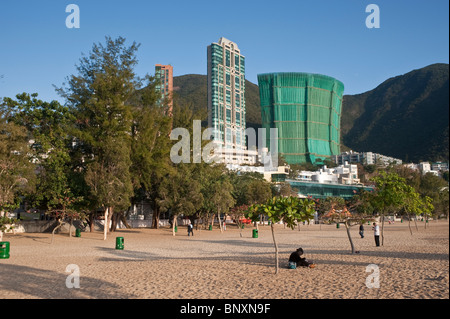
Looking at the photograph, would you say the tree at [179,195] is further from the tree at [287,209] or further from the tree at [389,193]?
the tree at [287,209]

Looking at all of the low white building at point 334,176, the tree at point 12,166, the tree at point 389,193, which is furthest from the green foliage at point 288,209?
the low white building at point 334,176

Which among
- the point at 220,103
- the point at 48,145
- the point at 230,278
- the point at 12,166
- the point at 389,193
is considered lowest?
the point at 230,278

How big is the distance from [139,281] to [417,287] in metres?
8.98

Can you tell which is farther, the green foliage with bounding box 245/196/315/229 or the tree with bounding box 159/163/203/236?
the tree with bounding box 159/163/203/236

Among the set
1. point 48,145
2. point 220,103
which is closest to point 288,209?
point 48,145

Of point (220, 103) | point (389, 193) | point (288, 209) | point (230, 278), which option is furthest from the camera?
point (220, 103)

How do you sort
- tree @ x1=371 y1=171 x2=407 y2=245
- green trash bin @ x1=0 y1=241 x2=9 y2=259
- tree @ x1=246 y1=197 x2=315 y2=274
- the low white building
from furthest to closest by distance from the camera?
1. the low white building
2. tree @ x1=371 y1=171 x2=407 y2=245
3. green trash bin @ x1=0 y1=241 x2=9 y2=259
4. tree @ x1=246 y1=197 x2=315 y2=274

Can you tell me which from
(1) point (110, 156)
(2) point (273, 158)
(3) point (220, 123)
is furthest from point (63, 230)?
(3) point (220, 123)

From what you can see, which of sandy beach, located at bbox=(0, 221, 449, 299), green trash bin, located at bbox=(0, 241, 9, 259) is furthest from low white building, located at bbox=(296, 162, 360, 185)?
green trash bin, located at bbox=(0, 241, 9, 259)

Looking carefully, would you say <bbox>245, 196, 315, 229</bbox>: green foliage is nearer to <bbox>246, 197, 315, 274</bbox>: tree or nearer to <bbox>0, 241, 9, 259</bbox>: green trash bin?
<bbox>246, 197, 315, 274</bbox>: tree

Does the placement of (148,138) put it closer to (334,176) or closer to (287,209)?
(287,209)

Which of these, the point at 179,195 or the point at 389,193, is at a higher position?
the point at 389,193

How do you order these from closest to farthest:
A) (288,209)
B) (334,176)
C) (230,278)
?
(230,278), (288,209), (334,176)
